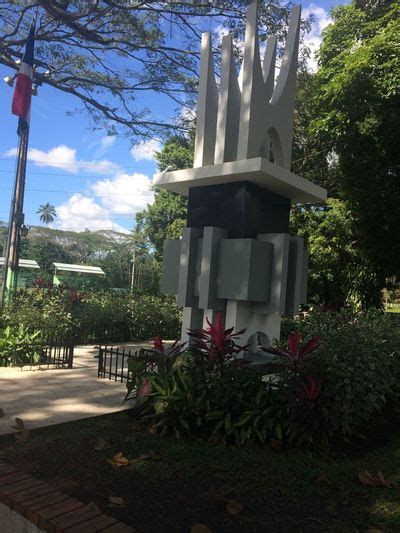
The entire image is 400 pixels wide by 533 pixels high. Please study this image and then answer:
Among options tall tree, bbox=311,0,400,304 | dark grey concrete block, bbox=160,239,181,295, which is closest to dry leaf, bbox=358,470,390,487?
dark grey concrete block, bbox=160,239,181,295

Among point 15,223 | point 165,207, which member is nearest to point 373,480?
point 15,223

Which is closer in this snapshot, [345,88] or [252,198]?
[252,198]

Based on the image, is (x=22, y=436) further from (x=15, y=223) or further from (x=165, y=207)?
(x=165, y=207)

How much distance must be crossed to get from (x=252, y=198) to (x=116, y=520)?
4.99 metres

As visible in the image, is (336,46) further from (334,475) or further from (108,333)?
(334,475)

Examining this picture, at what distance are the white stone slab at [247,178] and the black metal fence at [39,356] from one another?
343cm

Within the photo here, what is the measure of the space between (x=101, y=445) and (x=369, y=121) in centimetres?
1273

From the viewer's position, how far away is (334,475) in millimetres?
3574

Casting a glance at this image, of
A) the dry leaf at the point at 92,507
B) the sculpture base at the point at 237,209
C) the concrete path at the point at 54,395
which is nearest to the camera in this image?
the dry leaf at the point at 92,507

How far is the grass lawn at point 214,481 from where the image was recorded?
2.89 metres

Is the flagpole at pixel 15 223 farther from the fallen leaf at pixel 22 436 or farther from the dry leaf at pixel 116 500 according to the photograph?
the dry leaf at pixel 116 500

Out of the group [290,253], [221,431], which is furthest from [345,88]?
[221,431]

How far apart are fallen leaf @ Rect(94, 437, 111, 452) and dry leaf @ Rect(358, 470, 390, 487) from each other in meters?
2.13

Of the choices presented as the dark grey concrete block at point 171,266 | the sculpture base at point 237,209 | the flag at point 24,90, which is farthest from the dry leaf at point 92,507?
the flag at point 24,90
